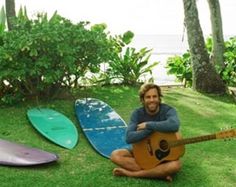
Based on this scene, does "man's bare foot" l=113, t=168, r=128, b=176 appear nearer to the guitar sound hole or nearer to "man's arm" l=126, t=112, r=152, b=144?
"man's arm" l=126, t=112, r=152, b=144

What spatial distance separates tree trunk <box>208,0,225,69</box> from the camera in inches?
337

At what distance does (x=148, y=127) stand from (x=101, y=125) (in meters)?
1.88

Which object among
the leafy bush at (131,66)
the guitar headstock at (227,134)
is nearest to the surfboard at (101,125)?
the leafy bush at (131,66)

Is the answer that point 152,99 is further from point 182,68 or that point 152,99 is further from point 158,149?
point 182,68

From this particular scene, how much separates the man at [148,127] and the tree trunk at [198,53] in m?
3.72

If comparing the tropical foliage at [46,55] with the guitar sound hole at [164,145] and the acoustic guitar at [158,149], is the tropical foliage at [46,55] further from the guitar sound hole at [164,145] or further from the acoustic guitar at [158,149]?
the guitar sound hole at [164,145]

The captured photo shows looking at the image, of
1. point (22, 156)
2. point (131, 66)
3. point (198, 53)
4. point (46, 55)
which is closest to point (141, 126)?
point (22, 156)

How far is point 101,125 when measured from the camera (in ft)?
18.9

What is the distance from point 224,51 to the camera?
8680mm

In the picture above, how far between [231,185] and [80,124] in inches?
93.8

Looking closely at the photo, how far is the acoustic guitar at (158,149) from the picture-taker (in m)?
3.94

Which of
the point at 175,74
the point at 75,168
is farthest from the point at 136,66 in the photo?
Result: the point at 75,168

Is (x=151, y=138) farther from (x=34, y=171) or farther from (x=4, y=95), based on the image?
(x=4, y=95)

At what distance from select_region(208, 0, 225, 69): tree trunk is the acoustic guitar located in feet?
15.9
